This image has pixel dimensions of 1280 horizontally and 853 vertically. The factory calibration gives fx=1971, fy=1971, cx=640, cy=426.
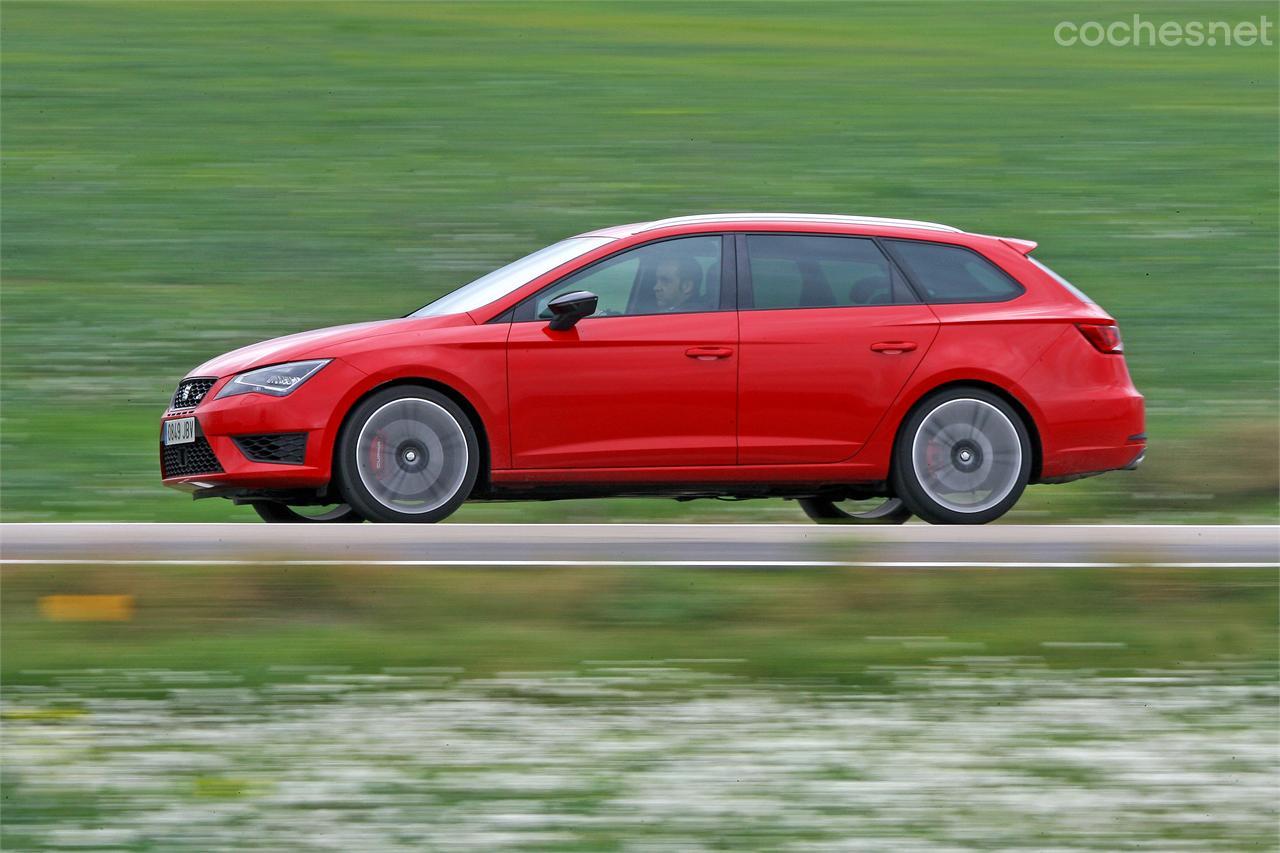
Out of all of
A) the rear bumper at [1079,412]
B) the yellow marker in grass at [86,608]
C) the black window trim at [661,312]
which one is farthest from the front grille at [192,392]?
the rear bumper at [1079,412]

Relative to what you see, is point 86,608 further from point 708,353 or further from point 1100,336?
point 1100,336

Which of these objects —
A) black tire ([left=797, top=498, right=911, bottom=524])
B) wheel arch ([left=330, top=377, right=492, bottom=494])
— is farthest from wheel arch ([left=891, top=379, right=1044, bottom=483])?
wheel arch ([left=330, top=377, right=492, bottom=494])

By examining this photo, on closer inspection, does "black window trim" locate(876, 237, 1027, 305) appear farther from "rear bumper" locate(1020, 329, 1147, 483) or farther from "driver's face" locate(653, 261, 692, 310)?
"driver's face" locate(653, 261, 692, 310)

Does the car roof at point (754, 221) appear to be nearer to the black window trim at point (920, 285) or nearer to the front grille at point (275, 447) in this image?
the black window trim at point (920, 285)

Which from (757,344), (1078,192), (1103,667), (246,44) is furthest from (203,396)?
(246,44)

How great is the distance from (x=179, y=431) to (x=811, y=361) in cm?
285

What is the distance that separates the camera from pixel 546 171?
56.1 ft

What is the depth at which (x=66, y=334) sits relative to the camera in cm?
1380

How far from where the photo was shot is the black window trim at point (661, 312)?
28.7 feet

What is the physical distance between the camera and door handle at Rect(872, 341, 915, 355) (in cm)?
880

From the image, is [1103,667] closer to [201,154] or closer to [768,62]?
[201,154]

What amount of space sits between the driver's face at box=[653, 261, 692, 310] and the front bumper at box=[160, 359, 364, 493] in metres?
1.39

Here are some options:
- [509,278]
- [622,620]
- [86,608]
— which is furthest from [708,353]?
[86,608]

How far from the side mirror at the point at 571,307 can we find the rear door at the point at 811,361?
2.28 feet
